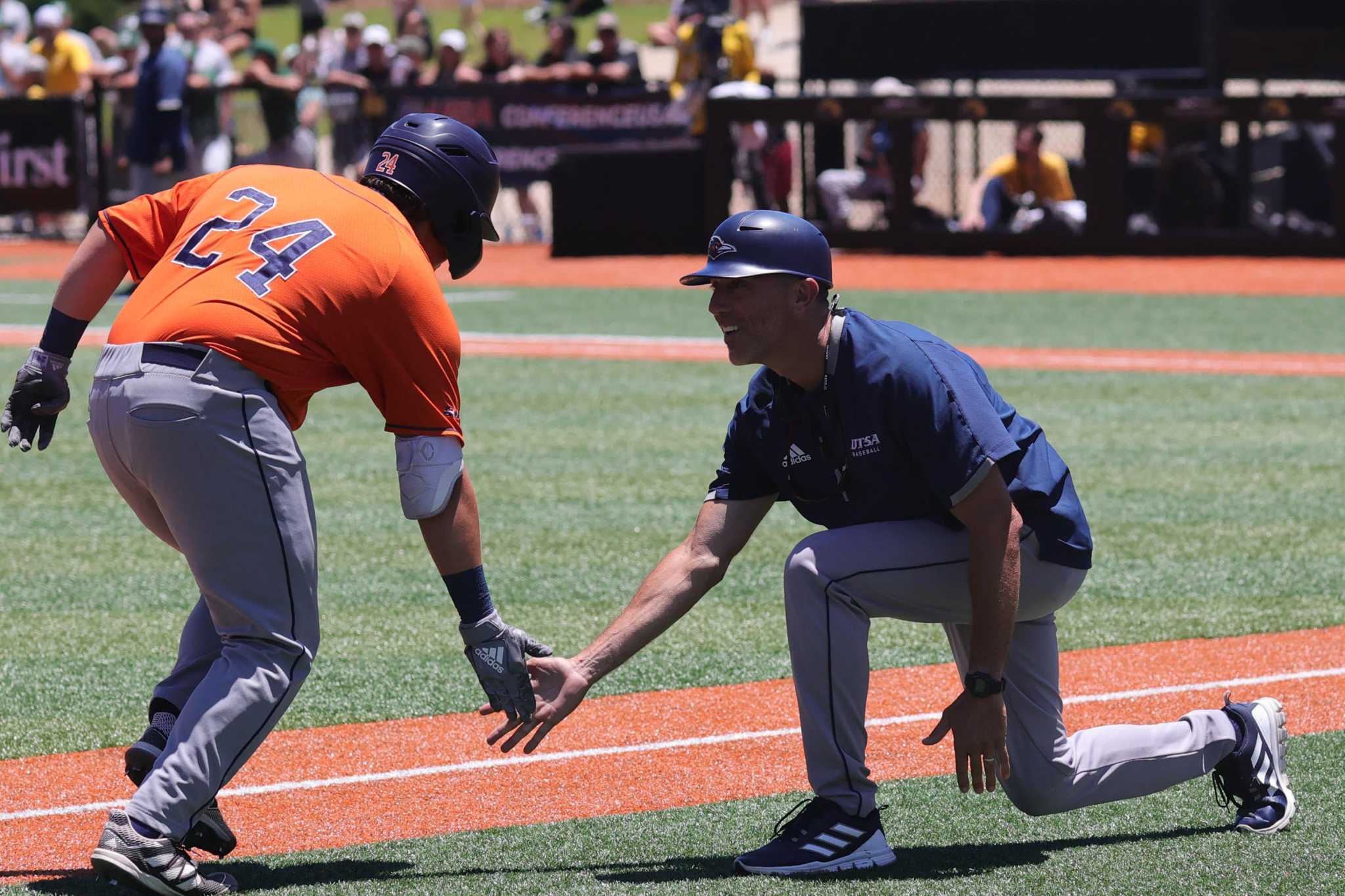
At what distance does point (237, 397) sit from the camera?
3910mm

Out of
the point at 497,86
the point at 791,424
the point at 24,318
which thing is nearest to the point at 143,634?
the point at 791,424

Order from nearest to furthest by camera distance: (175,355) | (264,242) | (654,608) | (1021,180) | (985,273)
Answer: (175,355), (264,242), (654,608), (985,273), (1021,180)

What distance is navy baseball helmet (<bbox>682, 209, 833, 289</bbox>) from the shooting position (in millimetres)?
4164

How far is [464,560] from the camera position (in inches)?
161

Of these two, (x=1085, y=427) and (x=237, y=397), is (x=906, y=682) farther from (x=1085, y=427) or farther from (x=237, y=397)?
(x=1085, y=427)

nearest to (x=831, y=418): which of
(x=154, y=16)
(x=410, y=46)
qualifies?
(x=154, y=16)

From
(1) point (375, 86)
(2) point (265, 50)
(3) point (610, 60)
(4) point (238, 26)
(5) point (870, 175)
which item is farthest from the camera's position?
(4) point (238, 26)

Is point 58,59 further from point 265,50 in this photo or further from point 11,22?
point 11,22

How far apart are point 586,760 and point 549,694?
3.20 feet

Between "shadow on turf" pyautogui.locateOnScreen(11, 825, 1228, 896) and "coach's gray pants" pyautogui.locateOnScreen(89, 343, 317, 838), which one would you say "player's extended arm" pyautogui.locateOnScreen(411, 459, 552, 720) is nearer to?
"coach's gray pants" pyautogui.locateOnScreen(89, 343, 317, 838)

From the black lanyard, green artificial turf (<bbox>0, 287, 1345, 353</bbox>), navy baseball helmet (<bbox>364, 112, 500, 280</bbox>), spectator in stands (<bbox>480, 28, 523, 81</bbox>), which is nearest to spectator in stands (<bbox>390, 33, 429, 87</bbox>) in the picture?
spectator in stands (<bbox>480, 28, 523, 81</bbox>)

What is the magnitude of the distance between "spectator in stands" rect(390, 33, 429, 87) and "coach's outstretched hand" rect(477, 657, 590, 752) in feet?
63.0

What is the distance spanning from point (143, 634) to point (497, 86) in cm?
1661

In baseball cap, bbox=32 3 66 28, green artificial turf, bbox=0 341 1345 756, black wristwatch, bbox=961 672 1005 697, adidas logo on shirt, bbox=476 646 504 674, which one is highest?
baseball cap, bbox=32 3 66 28
